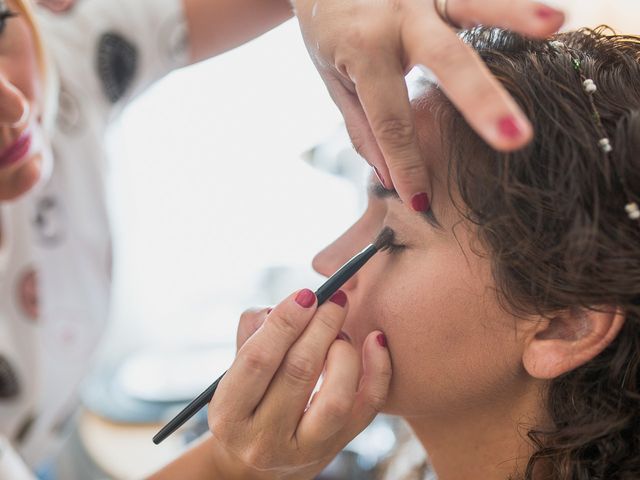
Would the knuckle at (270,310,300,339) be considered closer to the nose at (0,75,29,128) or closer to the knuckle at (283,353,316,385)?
the knuckle at (283,353,316,385)

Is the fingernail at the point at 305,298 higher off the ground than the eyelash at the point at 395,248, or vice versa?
the fingernail at the point at 305,298

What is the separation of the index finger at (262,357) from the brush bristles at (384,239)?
11 cm

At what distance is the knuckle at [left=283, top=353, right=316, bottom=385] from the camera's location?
2.70 ft

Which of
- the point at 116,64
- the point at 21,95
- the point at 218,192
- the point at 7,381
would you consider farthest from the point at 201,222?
the point at 21,95

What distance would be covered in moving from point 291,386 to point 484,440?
Answer: 0.28 metres

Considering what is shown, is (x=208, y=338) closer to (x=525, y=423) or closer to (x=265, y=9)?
(x=265, y=9)

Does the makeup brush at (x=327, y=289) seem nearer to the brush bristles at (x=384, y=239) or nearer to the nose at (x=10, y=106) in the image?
the brush bristles at (x=384, y=239)

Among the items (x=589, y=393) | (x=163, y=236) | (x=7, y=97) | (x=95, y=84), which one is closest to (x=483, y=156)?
(x=589, y=393)

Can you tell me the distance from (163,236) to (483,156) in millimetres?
1220

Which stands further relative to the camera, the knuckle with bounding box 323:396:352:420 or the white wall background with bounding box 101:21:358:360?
the white wall background with bounding box 101:21:358:360

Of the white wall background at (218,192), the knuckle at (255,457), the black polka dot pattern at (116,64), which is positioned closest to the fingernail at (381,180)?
the knuckle at (255,457)

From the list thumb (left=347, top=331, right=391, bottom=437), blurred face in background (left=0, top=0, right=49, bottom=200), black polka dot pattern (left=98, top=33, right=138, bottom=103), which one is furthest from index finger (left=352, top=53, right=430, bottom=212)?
black polka dot pattern (left=98, top=33, right=138, bottom=103)

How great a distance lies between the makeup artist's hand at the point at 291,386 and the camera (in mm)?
822

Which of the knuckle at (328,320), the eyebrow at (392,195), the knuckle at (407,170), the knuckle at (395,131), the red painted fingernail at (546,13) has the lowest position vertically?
the knuckle at (328,320)
